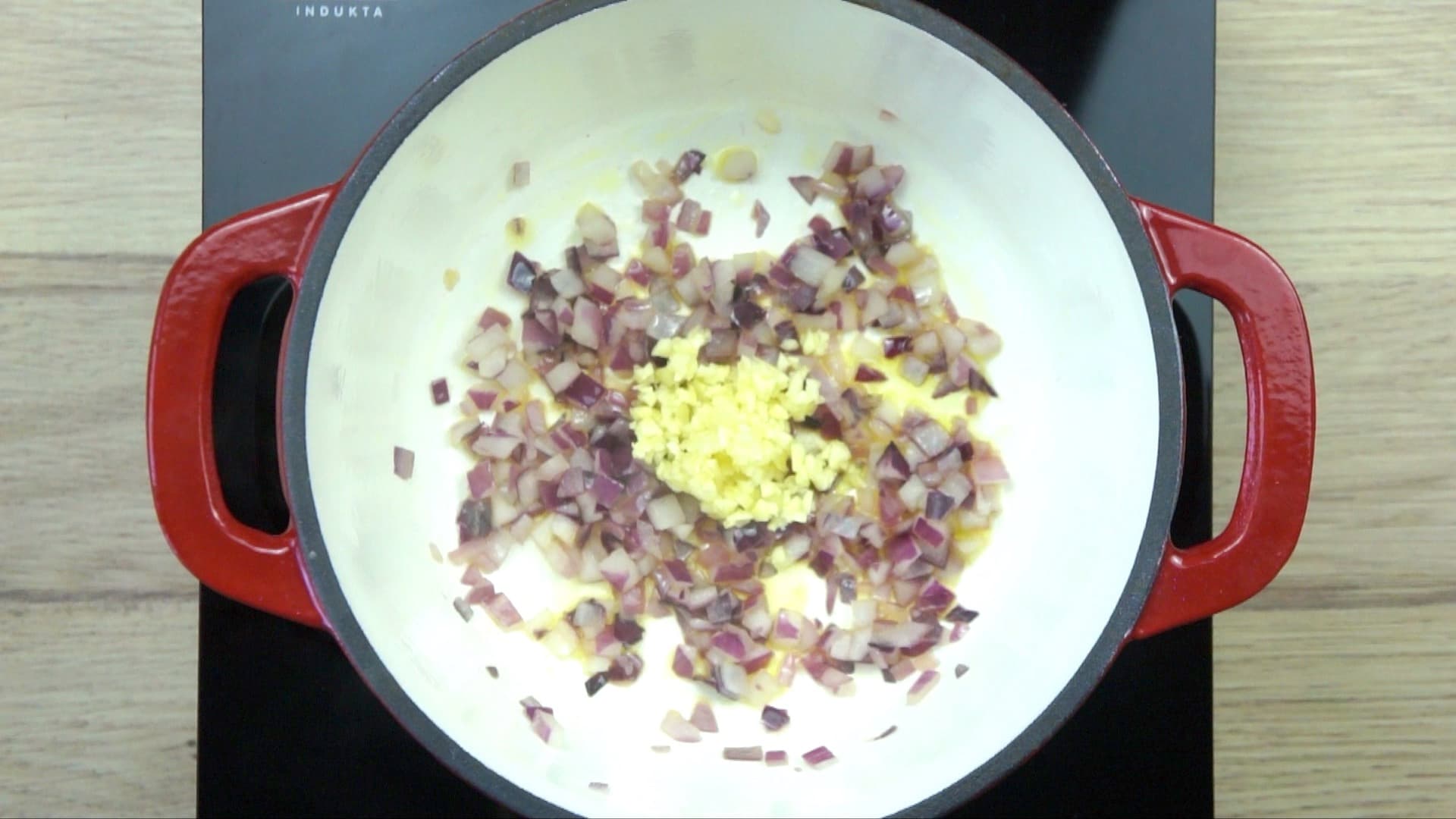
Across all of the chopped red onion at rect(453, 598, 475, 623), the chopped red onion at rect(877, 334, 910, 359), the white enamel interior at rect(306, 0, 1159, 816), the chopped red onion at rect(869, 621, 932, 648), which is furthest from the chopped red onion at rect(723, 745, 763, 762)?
the chopped red onion at rect(877, 334, 910, 359)

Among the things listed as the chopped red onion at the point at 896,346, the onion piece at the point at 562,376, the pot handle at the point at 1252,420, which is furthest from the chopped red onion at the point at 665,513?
the pot handle at the point at 1252,420

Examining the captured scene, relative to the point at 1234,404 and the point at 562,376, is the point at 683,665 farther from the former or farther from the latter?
the point at 1234,404

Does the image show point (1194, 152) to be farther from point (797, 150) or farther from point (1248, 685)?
point (1248, 685)

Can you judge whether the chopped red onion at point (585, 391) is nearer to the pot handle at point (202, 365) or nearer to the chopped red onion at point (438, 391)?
the chopped red onion at point (438, 391)

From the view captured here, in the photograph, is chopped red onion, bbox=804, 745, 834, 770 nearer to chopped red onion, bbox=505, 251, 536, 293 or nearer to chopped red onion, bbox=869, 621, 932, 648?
chopped red onion, bbox=869, 621, 932, 648

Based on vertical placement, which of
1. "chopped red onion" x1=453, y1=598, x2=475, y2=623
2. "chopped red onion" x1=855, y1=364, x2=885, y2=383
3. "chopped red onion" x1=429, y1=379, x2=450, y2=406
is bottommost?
"chopped red onion" x1=453, y1=598, x2=475, y2=623

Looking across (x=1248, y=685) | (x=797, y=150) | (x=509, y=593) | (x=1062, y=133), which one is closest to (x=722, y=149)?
(x=797, y=150)

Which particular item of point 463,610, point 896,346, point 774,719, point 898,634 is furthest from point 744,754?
point 896,346

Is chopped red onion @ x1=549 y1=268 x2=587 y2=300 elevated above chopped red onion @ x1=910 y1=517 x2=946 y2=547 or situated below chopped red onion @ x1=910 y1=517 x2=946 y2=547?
above
